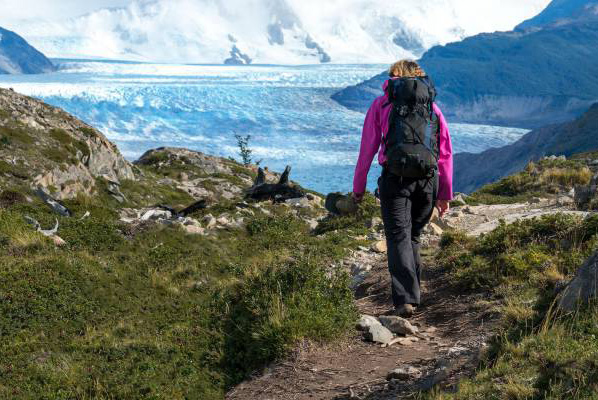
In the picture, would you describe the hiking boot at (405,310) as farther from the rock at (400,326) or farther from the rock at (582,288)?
the rock at (582,288)

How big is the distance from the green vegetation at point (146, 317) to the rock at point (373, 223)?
3.77m

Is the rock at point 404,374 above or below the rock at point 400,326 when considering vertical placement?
above

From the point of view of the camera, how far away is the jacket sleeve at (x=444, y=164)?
6922 millimetres

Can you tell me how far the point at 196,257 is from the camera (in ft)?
39.4

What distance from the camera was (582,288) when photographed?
5.06m

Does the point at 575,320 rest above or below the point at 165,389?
above

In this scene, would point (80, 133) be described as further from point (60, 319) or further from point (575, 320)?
point (575, 320)

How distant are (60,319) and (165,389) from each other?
255cm

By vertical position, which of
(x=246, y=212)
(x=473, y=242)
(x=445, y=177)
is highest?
(x=445, y=177)

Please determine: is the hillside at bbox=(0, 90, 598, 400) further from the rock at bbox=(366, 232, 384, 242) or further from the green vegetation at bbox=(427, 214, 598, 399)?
the rock at bbox=(366, 232, 384, 242)

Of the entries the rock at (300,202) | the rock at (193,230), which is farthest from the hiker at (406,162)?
the rock at (300,202)

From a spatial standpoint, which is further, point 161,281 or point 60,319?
point 161,281

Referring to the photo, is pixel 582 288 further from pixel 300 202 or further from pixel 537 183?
pixel 300 202

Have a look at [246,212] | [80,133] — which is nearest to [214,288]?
[246,212]
